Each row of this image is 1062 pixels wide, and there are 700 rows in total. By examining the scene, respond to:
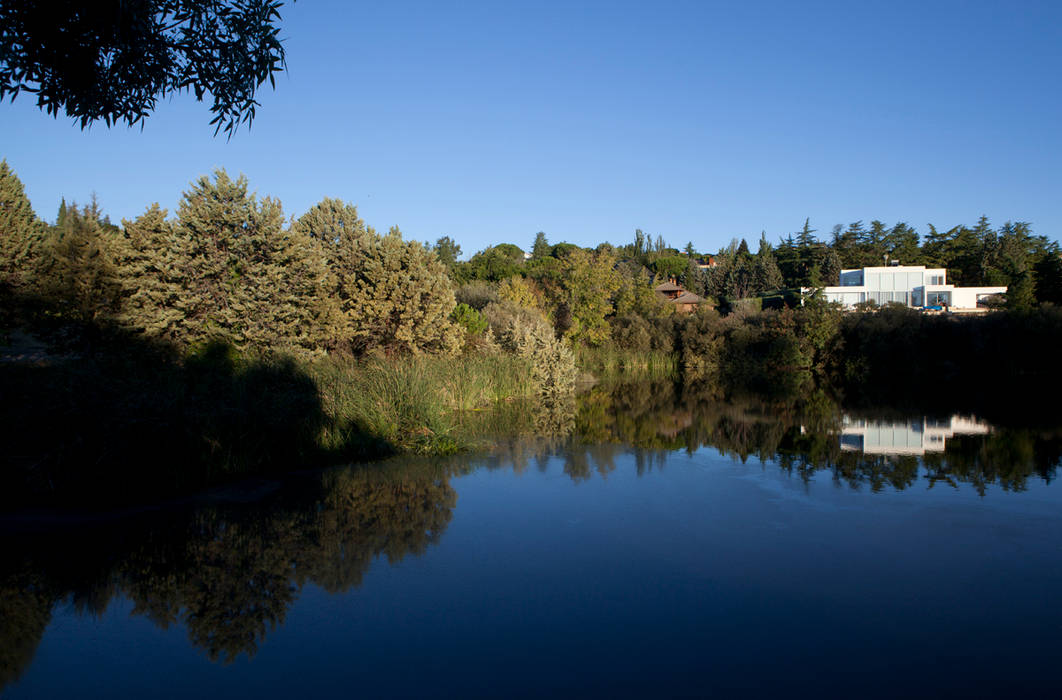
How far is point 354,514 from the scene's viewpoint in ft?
28.1

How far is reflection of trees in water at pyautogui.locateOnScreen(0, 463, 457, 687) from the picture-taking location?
225 inches

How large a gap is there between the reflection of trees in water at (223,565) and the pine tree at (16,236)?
18.4 metres

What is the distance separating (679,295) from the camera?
201ft

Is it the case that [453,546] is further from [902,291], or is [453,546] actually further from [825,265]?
[825,265]

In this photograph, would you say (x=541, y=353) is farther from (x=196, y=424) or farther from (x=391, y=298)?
(x=196, y=424)

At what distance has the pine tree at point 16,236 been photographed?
72.1 feet

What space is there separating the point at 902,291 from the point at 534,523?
157 feet

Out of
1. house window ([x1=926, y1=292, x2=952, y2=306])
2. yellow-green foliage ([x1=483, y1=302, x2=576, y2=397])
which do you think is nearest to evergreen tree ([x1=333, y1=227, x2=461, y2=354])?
yellow-green foliage ([x1=483, y1=302, x2=576, y2=397])

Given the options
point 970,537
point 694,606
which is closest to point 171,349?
point 694,606

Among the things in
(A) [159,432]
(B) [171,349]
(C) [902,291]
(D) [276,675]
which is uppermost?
(C) [902,291]

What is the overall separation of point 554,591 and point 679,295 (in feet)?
186

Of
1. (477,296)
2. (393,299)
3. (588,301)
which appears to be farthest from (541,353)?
(477,296)

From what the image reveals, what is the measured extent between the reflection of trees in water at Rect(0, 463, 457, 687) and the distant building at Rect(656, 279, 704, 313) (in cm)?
4668

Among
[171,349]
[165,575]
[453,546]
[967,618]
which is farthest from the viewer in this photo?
[171,349]
